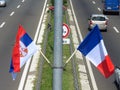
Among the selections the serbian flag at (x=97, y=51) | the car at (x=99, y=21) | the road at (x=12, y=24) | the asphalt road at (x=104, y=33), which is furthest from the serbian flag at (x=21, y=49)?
the car at (x=99, y=21)

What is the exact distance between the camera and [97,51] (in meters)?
8.79

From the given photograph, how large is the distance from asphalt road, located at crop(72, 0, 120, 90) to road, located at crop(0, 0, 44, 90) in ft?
13.5

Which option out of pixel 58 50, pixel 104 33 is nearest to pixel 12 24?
pixel 104 33

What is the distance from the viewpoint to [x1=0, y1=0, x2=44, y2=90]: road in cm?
2186

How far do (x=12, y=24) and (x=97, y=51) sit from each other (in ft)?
108

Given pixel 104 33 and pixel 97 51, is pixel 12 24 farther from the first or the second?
pixel 97 51

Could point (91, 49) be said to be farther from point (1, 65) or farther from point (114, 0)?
point (114, 0)

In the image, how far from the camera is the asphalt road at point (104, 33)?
21.3 meters

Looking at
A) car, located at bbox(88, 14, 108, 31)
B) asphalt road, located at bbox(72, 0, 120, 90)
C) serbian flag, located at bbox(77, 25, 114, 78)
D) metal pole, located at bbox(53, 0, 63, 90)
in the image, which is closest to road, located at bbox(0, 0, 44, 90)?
asphalt road, located at bbox(72, 0, 120, 90)

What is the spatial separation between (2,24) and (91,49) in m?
33.2

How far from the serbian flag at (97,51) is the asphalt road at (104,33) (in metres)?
11.1

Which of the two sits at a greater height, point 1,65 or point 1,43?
point 1,65

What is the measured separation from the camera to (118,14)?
51.4m

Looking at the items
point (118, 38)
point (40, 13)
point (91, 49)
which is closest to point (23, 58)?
point (91, 49)
